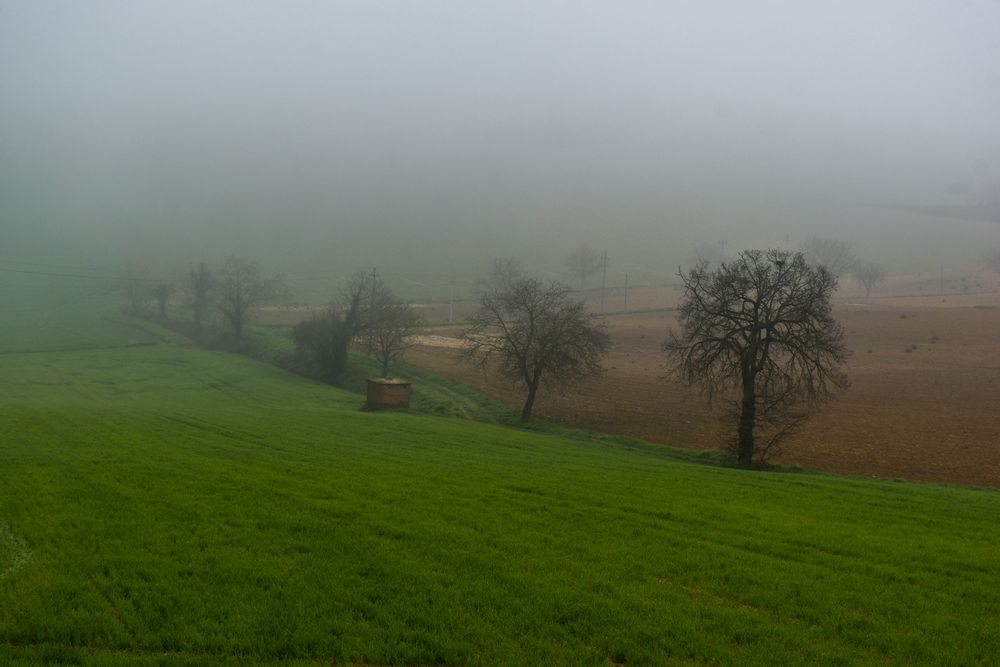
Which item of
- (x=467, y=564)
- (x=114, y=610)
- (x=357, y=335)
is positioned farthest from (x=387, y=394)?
(x=114, y=610)

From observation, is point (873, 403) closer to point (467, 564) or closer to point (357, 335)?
point (357, 335)

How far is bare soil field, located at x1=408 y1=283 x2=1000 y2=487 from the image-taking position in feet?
103

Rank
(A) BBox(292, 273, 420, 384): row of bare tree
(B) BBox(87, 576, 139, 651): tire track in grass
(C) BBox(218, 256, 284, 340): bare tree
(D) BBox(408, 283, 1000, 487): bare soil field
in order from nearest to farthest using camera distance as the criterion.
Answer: (B) BBox(87, 576, 139, 651): tire track in grass → (D) BBox(408, 283, 1000, 487): bare soil field → (A) BBox(292, 273, 420, 384): row of bare tree → (C) BBox(218, 256, 284, 340): bare tree

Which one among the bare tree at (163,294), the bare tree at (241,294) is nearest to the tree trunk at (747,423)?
the bare tree at (241,294)

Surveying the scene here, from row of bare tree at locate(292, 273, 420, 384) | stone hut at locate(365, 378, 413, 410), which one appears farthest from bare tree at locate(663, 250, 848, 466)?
row of bare tree at locate(292, 273, 420, 384)

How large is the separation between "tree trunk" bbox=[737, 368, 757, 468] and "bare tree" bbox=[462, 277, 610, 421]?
54.9ft

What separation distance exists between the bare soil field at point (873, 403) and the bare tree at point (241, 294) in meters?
23.7

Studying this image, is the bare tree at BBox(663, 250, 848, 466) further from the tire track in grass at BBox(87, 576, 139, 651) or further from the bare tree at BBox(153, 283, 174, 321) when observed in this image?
the bare tree at BBox(153, 283, 174, 321)

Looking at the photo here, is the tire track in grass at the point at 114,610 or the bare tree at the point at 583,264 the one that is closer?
the tire track in grass at the point at 114,610

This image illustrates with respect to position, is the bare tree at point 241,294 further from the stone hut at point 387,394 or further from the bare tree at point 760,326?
the bare tree at point 760,326

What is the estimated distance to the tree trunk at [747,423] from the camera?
30078 millimetres

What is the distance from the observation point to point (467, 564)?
923 cm

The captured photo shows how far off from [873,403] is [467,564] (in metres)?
44.4

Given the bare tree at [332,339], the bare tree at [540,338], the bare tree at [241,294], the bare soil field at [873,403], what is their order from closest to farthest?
1. the bare soil field at [873,403]
2. the bare tree at [540,338]
3. the bare tree at [332,339]
4. the bare tree at [241,294]
